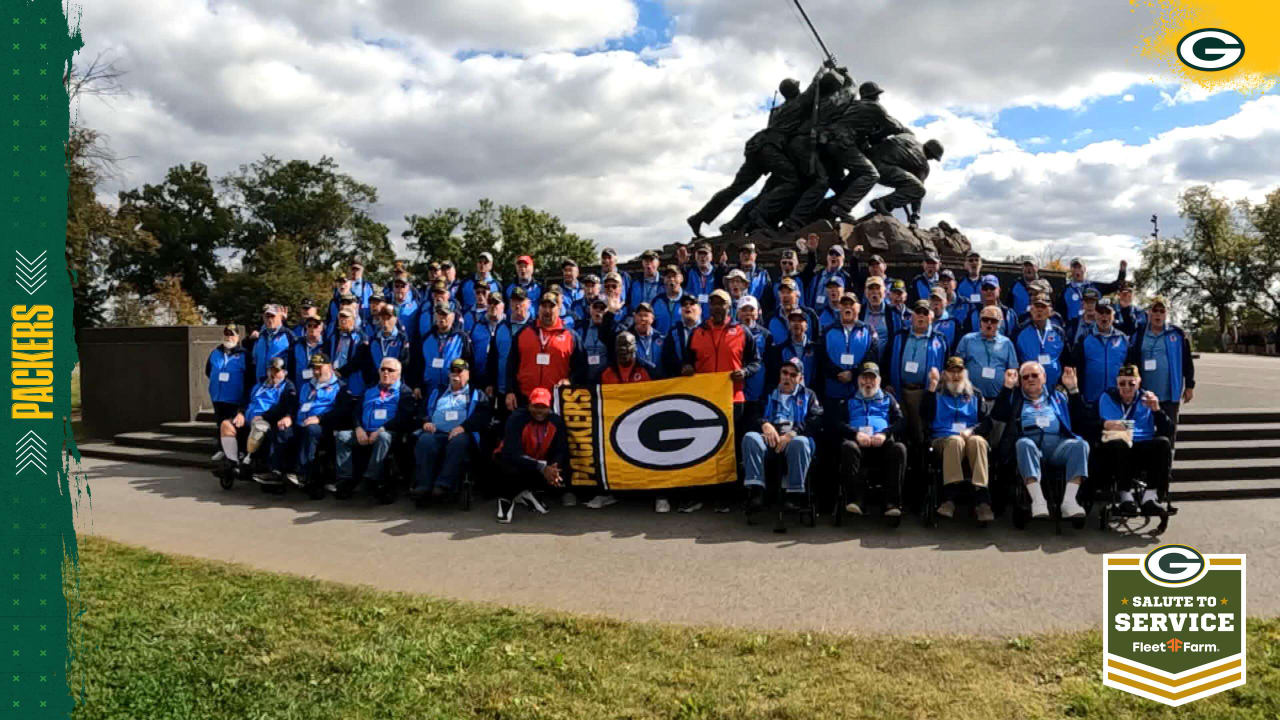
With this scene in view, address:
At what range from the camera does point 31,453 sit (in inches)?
149

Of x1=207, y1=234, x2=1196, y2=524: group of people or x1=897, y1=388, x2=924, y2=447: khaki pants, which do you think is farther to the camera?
x1=897, y1=388, x2=924, y2=447: khaki pants

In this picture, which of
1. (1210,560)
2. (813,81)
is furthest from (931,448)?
(813,81)

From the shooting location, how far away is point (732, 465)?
24.5 feet

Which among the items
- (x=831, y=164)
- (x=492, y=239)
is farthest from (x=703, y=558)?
(x=492, y=239)

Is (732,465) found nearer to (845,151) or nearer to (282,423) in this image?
(282,423)

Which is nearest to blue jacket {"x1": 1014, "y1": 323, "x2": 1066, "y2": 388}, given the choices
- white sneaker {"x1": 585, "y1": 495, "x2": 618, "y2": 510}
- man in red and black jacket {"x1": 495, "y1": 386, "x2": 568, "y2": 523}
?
→ white sneaker {"x1": 585, "y1": 495, "x2": 618, "y2": 510}

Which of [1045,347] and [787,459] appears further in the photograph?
[1045,347]

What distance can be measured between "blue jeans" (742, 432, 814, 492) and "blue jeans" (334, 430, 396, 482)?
3.51 m

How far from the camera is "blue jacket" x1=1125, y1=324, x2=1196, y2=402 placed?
319 inches

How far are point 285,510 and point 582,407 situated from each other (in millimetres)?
3050

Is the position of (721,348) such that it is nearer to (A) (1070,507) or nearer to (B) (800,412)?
(B) (800,412)

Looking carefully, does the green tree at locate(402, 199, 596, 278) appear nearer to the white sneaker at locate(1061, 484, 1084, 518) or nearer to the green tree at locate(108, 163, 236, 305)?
the green tree at locate(108, 163, 236, 305)

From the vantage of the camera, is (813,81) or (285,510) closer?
(285,510)

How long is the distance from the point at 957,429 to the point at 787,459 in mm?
1505
